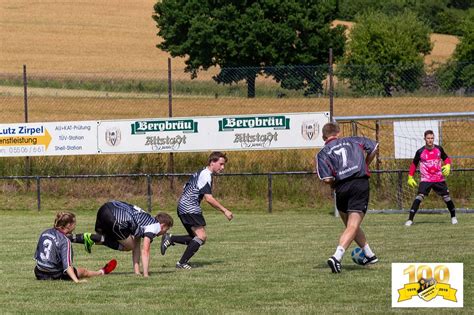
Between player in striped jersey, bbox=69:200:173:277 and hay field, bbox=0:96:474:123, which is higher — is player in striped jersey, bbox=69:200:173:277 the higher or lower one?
the lower one

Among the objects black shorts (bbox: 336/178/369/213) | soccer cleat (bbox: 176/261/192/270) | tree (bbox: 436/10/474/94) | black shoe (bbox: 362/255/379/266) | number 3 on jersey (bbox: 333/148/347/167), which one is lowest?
soccer cleat (bbox: 176/261/192/270)

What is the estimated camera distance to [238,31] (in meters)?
65.6

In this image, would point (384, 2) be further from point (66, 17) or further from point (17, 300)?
point (17, 300)

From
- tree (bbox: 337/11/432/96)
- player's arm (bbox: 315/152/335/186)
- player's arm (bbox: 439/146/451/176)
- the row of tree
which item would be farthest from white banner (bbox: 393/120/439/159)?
tree (bbox: 337/11/432/96)

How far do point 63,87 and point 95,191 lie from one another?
12.0 meters

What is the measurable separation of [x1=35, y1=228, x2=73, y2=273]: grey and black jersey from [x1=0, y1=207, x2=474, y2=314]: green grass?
→ 253 mm

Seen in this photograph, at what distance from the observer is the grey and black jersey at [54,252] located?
12367 millimetres

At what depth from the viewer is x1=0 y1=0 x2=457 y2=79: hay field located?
6731cm

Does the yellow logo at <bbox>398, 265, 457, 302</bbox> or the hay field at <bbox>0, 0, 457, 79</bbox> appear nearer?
the yellow logo at <bbox>398, 265, 457, 302</bbox>

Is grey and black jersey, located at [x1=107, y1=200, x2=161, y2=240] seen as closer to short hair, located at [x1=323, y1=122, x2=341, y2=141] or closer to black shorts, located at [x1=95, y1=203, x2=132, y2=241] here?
black shorts, located at [x1=95, y1=203, x2=132, y2=241]

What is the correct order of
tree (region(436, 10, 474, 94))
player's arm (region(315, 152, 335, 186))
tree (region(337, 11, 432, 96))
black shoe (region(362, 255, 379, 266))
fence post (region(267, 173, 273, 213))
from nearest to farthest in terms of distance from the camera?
player's arm (region(315, 152, 335, 186)), black shoe (region(362, 255, 379, 266)), fence post (region(267, 173, 273, 213)), tree (region(436, 10, 474, 94)), tree (region(337, 11, 432, 96))

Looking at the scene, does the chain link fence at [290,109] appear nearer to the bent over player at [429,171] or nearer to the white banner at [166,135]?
the white banner at [166,135]

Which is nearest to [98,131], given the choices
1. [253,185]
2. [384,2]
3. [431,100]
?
[253,185]

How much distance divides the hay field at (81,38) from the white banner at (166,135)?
109 ft
